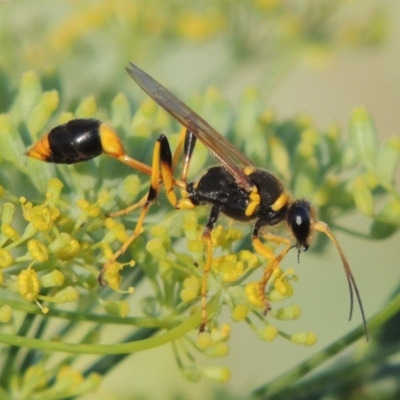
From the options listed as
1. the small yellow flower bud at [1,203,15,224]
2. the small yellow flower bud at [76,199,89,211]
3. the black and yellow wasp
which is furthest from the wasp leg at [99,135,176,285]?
the small yellow flower bud at [1,203,15,224]

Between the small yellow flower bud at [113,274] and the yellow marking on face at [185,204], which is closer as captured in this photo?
the small yellow flower bud at [113,274]

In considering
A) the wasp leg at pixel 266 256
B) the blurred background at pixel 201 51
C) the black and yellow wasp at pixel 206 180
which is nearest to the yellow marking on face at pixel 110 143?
the black and yellow wasp at pixel 206 180

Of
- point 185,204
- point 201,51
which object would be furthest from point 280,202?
point 201,51

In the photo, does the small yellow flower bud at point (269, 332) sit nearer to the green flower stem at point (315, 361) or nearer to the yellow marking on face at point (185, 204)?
the green flower stem at point (315, 361)

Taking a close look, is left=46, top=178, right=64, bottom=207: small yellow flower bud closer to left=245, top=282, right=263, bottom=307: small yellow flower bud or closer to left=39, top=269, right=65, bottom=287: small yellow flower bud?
left=39, top=269, right=65, bottom=287: small yellow flower bud

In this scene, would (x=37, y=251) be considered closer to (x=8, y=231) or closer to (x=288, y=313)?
(x=8, y=231)

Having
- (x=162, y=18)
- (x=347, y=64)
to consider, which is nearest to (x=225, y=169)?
(x=162, y=18)

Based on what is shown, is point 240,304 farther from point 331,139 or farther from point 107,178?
point 331,139
